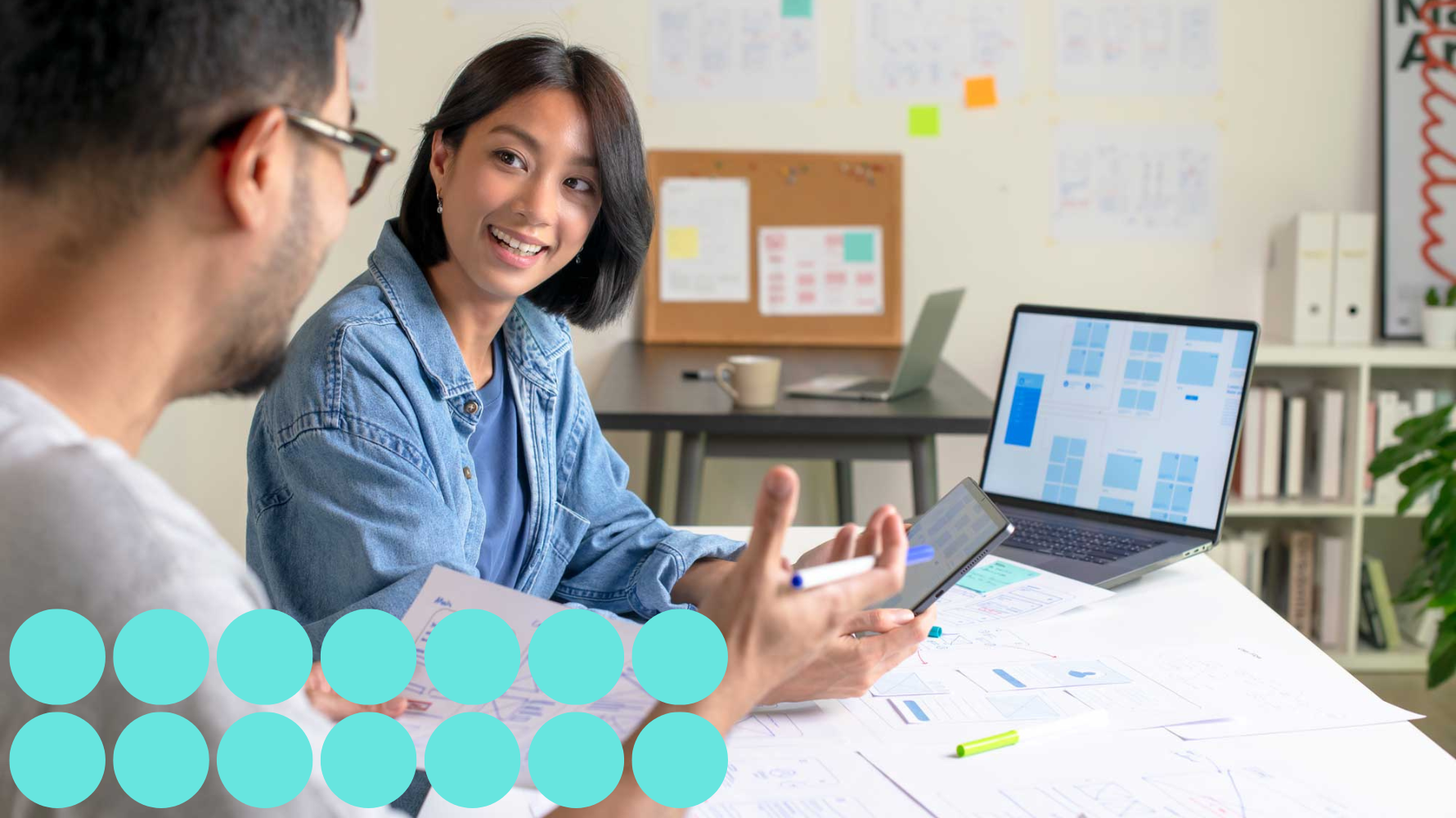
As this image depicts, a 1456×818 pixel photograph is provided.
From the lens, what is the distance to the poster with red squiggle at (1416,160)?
10.9 ft

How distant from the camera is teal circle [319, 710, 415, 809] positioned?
60 centimetres

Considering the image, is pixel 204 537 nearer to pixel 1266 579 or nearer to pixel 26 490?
pixel 26 490

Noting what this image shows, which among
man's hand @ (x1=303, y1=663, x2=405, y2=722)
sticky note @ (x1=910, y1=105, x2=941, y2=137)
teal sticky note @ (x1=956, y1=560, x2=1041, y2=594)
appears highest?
sticky note @ (x1=910, y1=105, x2=941, y2=137)

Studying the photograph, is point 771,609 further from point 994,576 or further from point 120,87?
point 994,576

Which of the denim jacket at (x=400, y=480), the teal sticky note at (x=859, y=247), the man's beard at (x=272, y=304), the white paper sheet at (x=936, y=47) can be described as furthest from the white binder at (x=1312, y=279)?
the man's beard at (x=272, y=304)

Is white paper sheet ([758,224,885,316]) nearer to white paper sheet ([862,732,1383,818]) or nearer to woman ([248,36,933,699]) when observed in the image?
woman ([248,36,933,699])

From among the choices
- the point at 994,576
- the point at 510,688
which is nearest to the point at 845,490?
the point at 994,576

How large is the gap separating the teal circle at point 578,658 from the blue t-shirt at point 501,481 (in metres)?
0.57

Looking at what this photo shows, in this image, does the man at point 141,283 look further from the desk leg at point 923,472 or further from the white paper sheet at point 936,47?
the white paper sheet at point 936,47

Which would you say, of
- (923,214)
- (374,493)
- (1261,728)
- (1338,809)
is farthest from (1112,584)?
(923,214)

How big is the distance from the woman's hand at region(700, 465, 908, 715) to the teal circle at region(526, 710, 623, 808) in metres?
0.08

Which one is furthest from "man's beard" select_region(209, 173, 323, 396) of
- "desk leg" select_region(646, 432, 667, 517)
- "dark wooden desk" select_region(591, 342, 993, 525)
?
"desk leg" select_region(646, 432, 667, 517)

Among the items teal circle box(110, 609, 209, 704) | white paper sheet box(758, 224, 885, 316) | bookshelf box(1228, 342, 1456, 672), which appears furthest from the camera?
white paper sheet box(758, 224, 885, 316)
